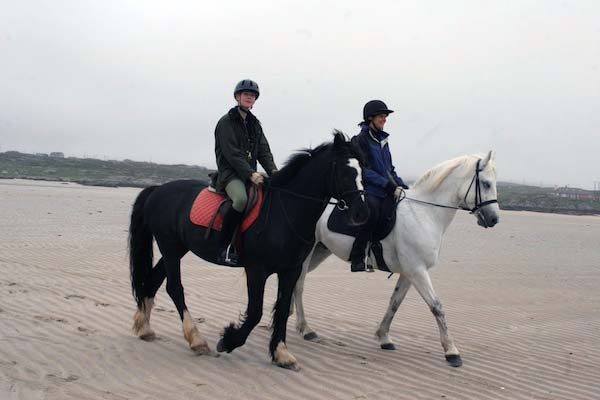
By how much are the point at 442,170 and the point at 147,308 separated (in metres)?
4.11

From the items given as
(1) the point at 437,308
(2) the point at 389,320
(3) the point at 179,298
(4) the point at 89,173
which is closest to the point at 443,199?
(1) the point at 437,308

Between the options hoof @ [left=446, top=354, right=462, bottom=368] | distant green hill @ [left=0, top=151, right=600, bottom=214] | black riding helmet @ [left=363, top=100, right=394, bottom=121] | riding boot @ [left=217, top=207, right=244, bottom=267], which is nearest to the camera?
riding boot @ [left=217, top=207, right=244, bottom=267]

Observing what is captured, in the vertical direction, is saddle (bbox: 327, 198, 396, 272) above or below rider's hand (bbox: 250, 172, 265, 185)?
below

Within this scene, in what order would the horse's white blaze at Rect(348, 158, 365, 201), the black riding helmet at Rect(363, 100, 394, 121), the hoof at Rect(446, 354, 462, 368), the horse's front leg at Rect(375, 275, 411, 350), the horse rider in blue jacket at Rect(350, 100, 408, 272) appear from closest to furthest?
the horse's white blaze at Rect(348, 158, 365, 201), the hoof at Rect(446, 354, 462, 368), the horse rider in blue jacket at Rect(350, 100, 408, 272), the horse's front leg at Rect(375, 275, 411, 350), the black riding helmet at Rect(363, 100, 394, 121)

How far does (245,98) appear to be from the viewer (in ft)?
21.3

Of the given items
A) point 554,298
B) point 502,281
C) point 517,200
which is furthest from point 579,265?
point 517,200

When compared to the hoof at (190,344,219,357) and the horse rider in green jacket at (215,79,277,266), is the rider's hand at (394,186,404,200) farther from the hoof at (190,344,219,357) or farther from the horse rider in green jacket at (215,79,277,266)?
the hoof at (190,344,219,357)

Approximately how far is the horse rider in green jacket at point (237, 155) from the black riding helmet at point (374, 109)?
5.11 feet

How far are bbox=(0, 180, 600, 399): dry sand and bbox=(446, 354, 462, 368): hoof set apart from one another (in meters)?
0.08

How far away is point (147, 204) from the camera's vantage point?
729 centimetres

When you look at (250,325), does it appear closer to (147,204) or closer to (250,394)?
(250,394)

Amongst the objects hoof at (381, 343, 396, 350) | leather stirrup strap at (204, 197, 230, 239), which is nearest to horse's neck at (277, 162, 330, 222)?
leather stirrup strap at (204, 197, 230, 239)

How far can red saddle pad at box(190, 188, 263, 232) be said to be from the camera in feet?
20.6

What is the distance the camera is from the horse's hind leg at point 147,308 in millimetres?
6934
